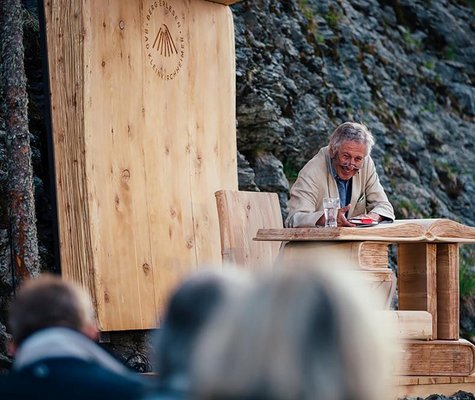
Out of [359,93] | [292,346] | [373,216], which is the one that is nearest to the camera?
[292,346]

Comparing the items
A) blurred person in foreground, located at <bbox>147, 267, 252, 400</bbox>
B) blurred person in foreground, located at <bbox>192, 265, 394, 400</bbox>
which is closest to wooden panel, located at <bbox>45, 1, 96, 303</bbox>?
blurred person in foreground, located at <bbox>147, 267, 252, 400</bbox>

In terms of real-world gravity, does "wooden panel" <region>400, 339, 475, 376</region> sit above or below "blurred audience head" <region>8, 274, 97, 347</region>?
below

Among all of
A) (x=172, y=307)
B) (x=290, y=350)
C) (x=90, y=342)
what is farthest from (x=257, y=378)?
(x=90, y=342)

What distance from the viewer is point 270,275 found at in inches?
66.7

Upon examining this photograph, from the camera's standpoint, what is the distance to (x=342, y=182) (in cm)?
672

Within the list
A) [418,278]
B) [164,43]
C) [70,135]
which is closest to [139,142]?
[70,135]

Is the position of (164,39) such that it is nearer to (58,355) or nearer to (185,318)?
(58,355)

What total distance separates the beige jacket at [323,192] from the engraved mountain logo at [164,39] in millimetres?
1034

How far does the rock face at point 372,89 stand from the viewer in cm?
952

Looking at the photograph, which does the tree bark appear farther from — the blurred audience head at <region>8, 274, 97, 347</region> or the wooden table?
the blurred audience head at <region>8, 274, 97, 347</region>

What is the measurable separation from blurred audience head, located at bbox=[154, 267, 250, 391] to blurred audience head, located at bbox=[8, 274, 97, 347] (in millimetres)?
238

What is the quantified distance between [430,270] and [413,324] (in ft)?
1.52

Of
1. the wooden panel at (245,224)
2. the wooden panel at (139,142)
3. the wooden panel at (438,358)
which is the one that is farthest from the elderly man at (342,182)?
the wooden panel at (438,358)

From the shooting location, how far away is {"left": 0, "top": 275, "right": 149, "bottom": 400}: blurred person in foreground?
1897 mm
